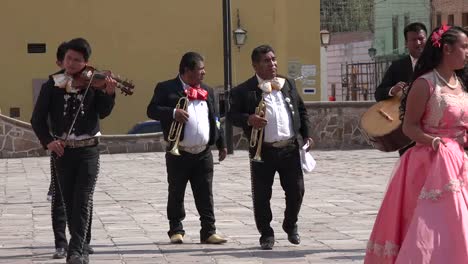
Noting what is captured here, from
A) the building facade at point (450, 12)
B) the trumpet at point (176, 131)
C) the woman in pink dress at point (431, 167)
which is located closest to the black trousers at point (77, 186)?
the trumpet at point (176, 131)

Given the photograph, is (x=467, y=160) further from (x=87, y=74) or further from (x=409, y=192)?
(x=87, y=74)

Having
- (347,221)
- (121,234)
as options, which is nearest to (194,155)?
(121,234)

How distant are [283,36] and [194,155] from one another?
26.3 metres

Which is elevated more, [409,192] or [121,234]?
[409,192]

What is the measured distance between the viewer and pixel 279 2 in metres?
36.4

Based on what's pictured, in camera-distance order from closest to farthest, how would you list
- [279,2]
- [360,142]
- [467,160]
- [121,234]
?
1. [467,160]
2. [121,234]
3. [360,142]
4. [279,2]

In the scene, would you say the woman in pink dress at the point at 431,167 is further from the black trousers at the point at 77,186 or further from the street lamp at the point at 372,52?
the street lamp at the point at 372,52

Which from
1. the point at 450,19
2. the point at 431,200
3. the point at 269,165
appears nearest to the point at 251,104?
the point at 269,165

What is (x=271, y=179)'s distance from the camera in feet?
33.8

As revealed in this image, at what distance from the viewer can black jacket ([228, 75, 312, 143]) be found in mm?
10281

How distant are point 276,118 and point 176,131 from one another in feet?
3.02

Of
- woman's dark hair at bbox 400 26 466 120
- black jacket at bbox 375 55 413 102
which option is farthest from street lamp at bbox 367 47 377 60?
woman's dark hair at bbox 400 26 466 120

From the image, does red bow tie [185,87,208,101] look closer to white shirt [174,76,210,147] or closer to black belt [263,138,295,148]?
white shirt [174,76,210,147]

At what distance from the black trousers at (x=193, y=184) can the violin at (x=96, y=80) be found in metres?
1.62
